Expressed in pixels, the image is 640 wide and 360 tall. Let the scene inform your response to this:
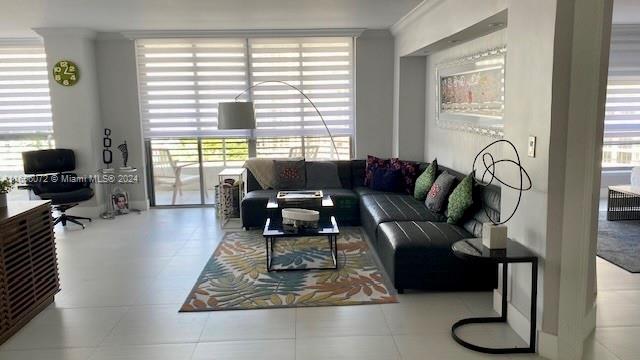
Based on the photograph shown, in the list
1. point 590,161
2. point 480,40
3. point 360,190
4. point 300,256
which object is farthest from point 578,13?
point 360,190

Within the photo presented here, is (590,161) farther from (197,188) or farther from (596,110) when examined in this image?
(197,188)

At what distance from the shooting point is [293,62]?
7016mm

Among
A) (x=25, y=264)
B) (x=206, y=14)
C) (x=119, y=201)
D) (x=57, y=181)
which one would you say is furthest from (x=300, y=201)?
(x=57, y=181)

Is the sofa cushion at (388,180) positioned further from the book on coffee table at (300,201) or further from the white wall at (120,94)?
the white wall at (120,94)

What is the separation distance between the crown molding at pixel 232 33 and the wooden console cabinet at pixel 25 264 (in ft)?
11.6

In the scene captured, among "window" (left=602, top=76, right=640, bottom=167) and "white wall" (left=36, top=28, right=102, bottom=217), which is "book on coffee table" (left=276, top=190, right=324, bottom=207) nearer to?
"white wall" (left=36, top=28, right=102, bottom=217)

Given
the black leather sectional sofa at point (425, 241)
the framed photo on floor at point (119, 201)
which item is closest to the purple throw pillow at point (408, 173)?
the black leather sectional sofa at point (425, 241)

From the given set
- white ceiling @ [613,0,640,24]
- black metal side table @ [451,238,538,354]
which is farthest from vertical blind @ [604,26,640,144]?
black metal side table @ [451,238,538,354]

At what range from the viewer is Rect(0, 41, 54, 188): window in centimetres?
712

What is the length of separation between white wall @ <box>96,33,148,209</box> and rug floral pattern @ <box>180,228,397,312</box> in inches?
102

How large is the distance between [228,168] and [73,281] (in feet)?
10.9

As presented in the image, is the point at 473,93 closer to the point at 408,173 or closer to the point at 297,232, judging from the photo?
the point at 408,173

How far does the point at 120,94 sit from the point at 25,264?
397cm

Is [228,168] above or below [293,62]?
below
